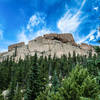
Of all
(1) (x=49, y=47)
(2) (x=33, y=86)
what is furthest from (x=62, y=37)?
(2) (x=33, y=86)

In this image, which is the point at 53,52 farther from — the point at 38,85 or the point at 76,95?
the point at 76,95

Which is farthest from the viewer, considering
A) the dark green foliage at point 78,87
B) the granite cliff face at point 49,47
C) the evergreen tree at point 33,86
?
the granite cliff face at point 49,47

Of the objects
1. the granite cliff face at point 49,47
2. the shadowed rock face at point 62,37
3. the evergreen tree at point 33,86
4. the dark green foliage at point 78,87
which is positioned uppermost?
the shadowed rock face at point 62,37

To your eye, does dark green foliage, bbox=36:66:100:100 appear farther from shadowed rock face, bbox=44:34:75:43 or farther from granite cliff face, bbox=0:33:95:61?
shadowed rock face, bbox=44:34:75:43

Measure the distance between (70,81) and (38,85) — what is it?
11.4 meters

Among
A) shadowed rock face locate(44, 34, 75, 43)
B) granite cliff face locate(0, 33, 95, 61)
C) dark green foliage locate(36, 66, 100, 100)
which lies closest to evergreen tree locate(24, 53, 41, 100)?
dark green foliage locate(36, 66, 100, 100)

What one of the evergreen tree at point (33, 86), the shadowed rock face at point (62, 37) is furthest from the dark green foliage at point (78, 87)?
the shadowed rock face at point (62, 37)

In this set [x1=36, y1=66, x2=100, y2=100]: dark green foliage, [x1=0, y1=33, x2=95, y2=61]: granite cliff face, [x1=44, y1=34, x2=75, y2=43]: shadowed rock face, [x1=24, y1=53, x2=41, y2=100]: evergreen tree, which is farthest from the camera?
[x1=44, y1=34, x2=75, y2=43]: shadowed rock face

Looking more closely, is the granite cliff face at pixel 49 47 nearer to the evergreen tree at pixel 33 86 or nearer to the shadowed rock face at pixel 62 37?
the shadowed rock face at pixel 62 37

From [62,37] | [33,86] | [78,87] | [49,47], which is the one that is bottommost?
[33,86]

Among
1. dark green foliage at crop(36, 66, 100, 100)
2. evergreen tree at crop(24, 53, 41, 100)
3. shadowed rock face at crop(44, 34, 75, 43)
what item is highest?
shadowed rock face at crop(44, 34, 75, 43)

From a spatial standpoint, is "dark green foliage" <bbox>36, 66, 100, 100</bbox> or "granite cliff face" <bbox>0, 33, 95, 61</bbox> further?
"granite cliff face" <bbox>0, 33, 95, 61</bbox>

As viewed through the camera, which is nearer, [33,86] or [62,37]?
[33,86]

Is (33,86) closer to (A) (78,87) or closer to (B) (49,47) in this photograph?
(A) (78,87)
